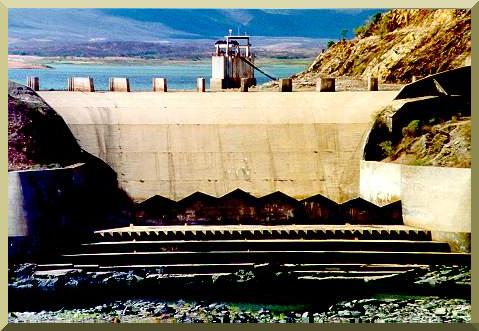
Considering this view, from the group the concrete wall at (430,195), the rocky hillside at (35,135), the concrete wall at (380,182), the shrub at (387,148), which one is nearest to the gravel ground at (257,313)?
the concrete wall at (430,195)

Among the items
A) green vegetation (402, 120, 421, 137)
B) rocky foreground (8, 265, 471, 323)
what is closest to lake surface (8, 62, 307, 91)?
green vegetation (402, 120, 421, 137)

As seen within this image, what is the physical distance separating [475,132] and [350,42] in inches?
121

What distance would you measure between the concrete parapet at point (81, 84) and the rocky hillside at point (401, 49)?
3399 mm

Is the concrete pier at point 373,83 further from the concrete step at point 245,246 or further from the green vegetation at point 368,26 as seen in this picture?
the concrete step at point 245,246

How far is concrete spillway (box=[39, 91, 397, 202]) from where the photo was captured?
1741cm

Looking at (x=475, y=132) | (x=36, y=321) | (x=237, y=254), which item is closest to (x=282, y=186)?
(x=237, y=254)

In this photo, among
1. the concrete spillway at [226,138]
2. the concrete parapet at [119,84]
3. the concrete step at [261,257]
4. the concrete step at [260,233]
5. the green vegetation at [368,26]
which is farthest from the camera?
the concrete parapet at [119,84]

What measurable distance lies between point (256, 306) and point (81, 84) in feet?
16.4

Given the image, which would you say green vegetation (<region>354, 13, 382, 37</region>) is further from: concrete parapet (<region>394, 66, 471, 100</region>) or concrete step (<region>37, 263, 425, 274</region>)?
concrete step (<region>37, 263, 425, 274</region>)

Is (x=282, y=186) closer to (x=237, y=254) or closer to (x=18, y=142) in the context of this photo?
(x=237, y=254)

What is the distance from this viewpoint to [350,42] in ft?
57.1

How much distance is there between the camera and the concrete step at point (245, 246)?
15945 mm

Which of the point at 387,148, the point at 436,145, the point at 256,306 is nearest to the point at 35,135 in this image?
the point at 256,306

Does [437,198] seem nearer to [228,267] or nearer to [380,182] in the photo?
[380,182]
